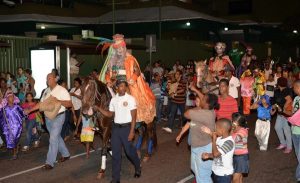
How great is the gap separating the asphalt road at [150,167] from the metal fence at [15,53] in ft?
21.2

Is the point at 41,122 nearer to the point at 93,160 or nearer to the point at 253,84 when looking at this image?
the point at 93,160

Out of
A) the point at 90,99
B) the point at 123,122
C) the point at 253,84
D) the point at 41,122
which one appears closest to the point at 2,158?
the point at 41,122

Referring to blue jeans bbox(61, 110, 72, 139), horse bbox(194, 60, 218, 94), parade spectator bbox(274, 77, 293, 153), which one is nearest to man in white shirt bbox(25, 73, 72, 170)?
blue jeans bbox(61, 110, 72, 139)

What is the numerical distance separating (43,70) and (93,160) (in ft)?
23.8

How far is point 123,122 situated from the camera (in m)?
7.36

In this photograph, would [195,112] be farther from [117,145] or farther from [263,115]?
[263,115]

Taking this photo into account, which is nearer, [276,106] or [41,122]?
[276,106]

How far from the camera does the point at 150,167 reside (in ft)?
29.1

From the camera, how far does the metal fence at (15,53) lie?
16359mm

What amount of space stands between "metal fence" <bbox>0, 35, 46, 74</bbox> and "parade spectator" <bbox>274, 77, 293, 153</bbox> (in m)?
10.7

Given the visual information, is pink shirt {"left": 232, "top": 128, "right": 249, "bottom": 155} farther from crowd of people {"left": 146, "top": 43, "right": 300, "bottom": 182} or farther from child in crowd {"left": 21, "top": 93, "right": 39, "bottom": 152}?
child in crowd {"left": 21, "top": 93, "right": 39, "bottom": 152}

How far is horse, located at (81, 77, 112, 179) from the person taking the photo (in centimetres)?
800

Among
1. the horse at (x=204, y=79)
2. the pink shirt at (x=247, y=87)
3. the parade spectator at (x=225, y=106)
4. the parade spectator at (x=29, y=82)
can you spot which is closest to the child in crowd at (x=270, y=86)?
the pink shirt at (x=247, y=87)

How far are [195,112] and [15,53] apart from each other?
12.4 m
